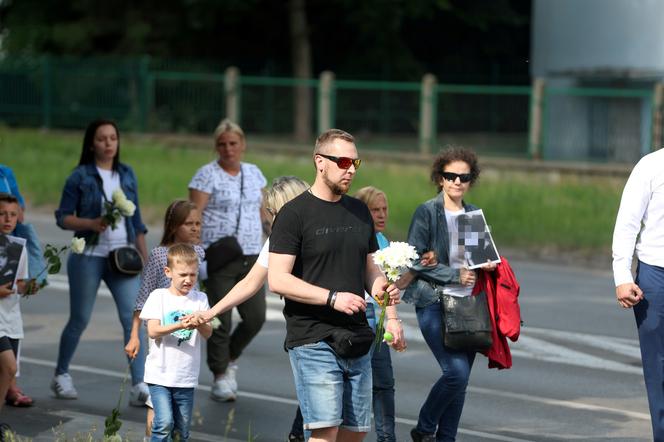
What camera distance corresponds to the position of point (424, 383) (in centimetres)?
960

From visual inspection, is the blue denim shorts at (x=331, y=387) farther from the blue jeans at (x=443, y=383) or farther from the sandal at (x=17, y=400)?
the sandal at (x=17, y=400)

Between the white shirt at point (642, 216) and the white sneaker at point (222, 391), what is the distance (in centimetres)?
312

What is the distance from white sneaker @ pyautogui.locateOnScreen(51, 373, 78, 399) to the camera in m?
8.84


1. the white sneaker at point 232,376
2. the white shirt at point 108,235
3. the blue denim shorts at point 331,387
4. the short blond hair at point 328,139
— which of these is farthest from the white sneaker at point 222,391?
the short blond hair at point 328,139

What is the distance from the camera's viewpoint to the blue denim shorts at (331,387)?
19.1 ft

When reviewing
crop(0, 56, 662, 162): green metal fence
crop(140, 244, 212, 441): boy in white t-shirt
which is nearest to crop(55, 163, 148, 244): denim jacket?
crop(140, 244, 212, 441): boy in white t-shirt

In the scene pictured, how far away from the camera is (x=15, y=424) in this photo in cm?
800

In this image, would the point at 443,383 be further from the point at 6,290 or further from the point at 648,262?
the point at 6,290

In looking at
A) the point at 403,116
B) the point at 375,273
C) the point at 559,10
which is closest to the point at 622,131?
the point at 403,116

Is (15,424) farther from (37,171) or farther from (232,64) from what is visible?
(232,64)

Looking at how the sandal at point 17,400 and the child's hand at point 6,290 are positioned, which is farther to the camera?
the sandal at point 17,400

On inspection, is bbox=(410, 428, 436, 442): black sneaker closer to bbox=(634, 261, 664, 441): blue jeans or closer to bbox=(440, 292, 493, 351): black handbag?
bbox=(440, 292, 493, 351): black handbag

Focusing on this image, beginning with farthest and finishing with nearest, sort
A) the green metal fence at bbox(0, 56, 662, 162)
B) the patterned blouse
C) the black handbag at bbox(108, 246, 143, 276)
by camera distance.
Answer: the green metal fence at bbox(0, 56, 662, 162) → the black handbag at bbox(108, 246, 143, 276) → the patterned blouse

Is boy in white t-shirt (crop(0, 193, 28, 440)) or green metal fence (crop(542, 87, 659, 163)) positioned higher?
green metal fence (crop(542, 87, 659, 163))
